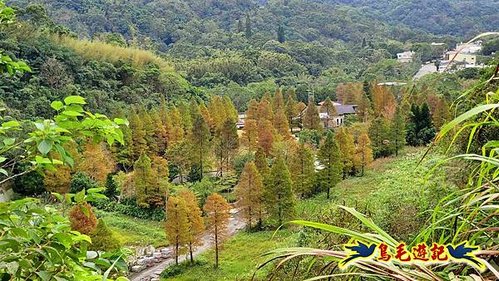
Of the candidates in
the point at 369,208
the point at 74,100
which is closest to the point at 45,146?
the point at 74,100

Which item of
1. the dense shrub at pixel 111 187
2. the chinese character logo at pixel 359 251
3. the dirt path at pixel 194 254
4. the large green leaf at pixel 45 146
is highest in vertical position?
the large green leaf at pixel 45 146

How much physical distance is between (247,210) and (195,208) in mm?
2187

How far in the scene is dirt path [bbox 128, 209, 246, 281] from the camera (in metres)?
10.7

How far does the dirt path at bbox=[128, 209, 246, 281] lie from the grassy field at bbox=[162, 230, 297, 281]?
0.29 metres

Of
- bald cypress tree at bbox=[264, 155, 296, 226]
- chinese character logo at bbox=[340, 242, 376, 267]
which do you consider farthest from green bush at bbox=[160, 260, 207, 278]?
chinese character logo at bbox=[340, 242, 376, 267]

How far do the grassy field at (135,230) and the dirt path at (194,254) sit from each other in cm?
99

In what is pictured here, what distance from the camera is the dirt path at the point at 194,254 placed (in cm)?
1070

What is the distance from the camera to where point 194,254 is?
11.9 metres

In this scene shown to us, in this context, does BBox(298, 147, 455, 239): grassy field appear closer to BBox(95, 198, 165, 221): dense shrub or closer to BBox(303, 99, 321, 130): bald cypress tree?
BBox(95, 198, 165, 221): dense shrub

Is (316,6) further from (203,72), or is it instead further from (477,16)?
(203,72)

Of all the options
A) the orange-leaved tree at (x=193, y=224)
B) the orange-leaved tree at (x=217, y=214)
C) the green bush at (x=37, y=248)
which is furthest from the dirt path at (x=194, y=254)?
the green bush at (x=37, y=248)

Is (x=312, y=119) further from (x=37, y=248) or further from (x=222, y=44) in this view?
(x=222, y=44)

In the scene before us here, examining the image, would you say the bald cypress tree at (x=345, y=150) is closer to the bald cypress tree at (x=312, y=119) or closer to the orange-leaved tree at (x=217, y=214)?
the bald cypress tree at (x=312, y=119)

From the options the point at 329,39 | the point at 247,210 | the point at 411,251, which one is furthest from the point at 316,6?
the point at 411,251
